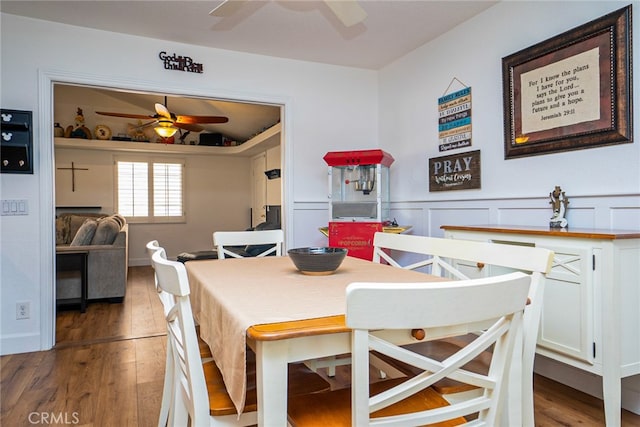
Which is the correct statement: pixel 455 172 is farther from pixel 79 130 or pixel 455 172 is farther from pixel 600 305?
pixel 79 130

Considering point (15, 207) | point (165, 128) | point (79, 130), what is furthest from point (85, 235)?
point (79, 130)

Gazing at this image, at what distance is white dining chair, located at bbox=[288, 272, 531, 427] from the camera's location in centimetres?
71

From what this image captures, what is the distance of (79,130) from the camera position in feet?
22.0

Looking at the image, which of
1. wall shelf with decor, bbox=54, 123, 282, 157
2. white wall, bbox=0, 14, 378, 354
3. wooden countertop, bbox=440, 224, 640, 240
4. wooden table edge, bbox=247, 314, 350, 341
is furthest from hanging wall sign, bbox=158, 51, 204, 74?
wooden table edge, bbox=247, 314, 350, 341

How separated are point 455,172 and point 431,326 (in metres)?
2.57

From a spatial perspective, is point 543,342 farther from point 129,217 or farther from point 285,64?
point 129,217

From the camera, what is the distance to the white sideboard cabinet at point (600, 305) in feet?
5.38

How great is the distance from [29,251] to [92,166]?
4716 mm

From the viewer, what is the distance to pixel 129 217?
7305 mm

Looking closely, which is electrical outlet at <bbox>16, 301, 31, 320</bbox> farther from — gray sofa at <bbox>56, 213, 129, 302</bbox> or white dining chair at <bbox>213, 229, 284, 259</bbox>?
white dining chair at <bbox>213, 229, 284, 259</bbox>

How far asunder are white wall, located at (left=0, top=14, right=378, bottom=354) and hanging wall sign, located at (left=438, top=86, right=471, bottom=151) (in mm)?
1079

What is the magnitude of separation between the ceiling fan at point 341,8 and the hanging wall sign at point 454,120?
1303 mm

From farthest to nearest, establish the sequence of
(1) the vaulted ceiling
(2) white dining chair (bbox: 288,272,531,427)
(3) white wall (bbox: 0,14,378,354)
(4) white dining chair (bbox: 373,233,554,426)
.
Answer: (3) white wall (bbox: 0,14,378,354) < (1) the vaulted ceiling < (4) white dining chair (bbox: 373,233,554,426) < (2) white dining chair (bbox: 288,272,531,427)

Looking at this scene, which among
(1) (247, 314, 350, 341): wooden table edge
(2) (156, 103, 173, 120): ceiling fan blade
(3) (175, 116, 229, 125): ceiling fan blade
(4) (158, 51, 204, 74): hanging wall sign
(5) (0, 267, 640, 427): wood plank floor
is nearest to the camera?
(1) (247, 314, 350, 341): wooden table edge
